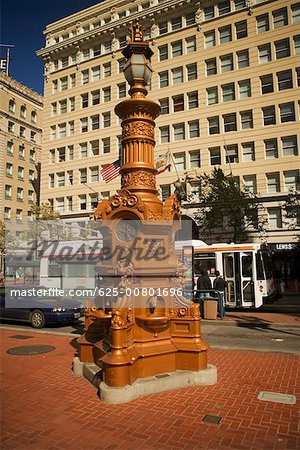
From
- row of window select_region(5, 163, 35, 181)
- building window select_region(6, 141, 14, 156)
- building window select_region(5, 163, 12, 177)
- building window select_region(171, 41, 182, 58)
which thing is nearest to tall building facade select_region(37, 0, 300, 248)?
building window select_region(171, 41, 182, 58)

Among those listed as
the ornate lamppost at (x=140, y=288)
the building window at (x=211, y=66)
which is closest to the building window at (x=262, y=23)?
the building window at (x=211, y=66)

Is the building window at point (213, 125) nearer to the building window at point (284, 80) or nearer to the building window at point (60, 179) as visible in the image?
the building window at point (284, 80)

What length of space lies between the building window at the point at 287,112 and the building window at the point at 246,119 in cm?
262

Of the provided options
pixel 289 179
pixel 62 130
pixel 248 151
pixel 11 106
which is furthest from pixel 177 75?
pixel 11 106

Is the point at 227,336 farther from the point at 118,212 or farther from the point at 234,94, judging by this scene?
the point at 234,94

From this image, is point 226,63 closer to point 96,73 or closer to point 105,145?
point 105,145

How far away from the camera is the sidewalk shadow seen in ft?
41.9

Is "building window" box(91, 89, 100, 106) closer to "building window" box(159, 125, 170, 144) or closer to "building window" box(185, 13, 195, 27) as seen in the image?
"building window" box(159, 125, 170, 144)

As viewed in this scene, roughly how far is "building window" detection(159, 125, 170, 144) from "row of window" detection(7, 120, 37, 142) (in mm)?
29373

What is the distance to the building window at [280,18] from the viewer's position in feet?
104

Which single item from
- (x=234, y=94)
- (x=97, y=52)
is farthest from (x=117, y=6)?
(x=234, y=94)

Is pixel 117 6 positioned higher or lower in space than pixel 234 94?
higher

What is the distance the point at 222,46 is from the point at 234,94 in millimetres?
4969

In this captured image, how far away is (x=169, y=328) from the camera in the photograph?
23.7 feet
